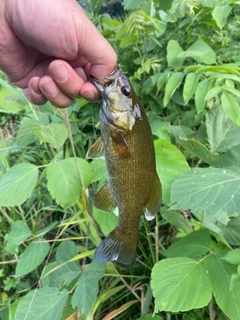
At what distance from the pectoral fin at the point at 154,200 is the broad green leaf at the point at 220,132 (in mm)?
472

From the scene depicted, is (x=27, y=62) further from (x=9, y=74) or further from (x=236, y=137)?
(x=236, y=137)

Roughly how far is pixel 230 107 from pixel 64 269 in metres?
0.88

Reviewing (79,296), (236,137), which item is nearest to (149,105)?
(236,137)

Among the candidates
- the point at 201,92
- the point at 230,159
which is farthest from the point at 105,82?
the point at 230,159

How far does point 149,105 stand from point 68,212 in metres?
0.71

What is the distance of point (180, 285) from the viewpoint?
95 cm

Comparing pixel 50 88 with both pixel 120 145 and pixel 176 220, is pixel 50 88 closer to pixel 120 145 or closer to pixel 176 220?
pixel 120 145

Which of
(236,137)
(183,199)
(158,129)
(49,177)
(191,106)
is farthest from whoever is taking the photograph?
(191,106)

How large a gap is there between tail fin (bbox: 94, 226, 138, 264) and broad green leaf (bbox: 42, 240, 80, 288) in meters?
0.27

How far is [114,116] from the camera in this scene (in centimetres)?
99

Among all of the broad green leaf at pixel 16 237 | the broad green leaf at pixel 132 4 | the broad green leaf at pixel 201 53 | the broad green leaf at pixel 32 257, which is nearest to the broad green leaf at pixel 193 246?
the broad green leaf at pixel 32 257

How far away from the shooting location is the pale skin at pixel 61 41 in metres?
1.05

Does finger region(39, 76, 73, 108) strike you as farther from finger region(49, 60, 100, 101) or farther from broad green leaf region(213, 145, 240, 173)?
broad green leaf region(213, 145, 240, 173)

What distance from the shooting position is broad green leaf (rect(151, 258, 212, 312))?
918 mm
